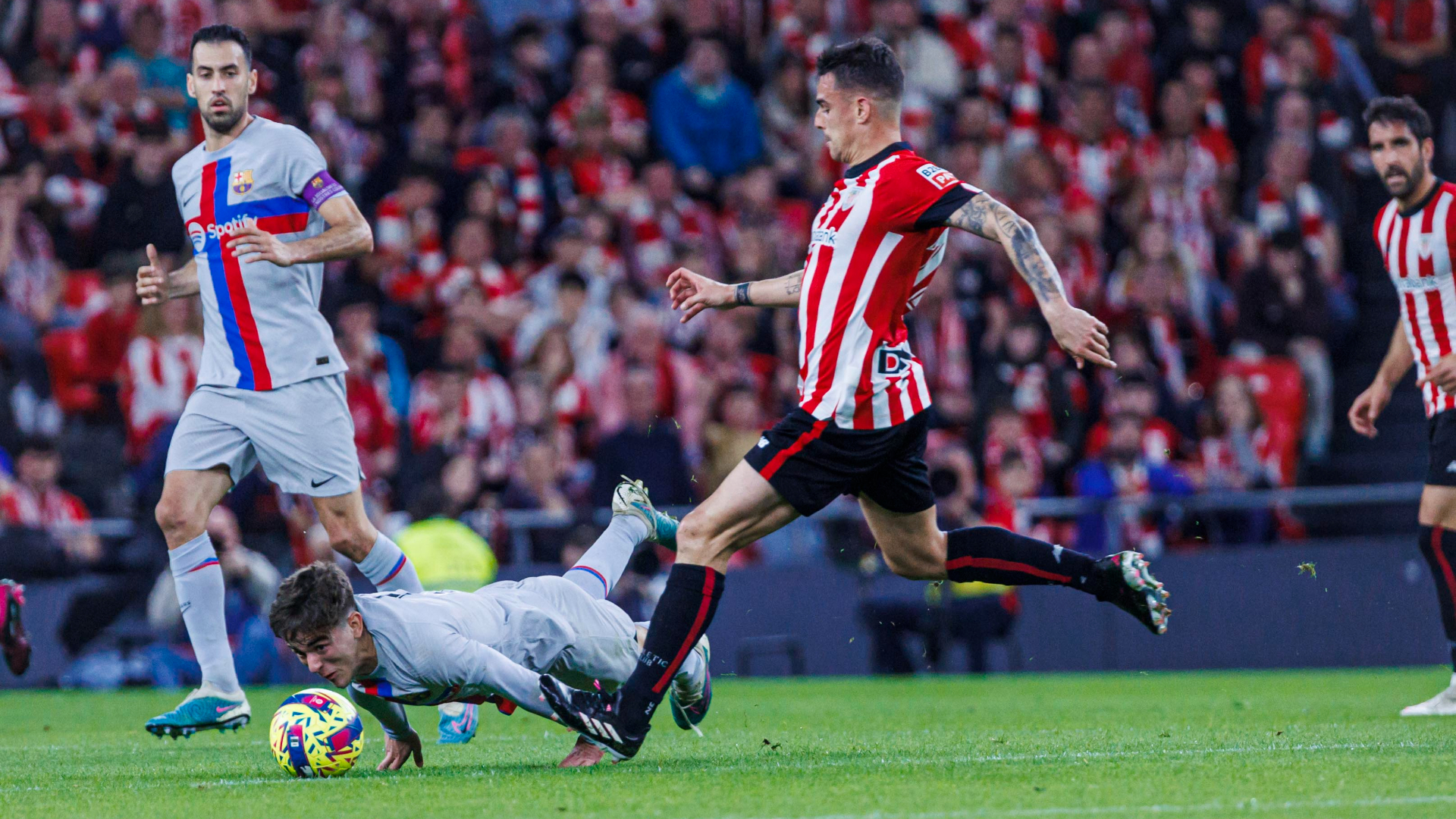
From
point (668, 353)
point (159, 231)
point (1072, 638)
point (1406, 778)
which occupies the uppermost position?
point (159, 231)

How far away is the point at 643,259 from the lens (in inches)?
615

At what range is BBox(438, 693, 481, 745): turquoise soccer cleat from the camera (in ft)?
25.0

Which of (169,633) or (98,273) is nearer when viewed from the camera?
(169,633)

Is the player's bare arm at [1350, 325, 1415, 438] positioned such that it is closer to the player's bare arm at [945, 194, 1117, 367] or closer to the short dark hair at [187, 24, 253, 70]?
the player's bare arm at [945, 194, 1117, 367]

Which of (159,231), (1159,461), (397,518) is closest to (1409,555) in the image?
(1159,461)

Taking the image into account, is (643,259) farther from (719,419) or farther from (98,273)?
(98,273)

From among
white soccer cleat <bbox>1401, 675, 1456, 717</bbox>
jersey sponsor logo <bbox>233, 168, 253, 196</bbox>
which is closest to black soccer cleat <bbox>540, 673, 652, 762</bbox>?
jersey sponsor logo <bbox>233, 168, 253, 196</bbox>

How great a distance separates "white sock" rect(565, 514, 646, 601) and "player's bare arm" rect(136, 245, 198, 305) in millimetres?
2016

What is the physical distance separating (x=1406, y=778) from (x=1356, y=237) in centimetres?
1208

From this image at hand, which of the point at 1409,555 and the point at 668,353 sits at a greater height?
the point at 668,353

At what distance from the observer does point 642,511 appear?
24.0 feet

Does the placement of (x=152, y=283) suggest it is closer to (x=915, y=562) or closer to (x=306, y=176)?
(x=306, y=176)

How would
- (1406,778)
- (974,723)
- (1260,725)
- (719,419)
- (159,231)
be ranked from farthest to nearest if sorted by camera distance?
A: 1. (159,231)
2. (719,419)
3. (974,723)
4. (1260,725)
5. (1406,778)

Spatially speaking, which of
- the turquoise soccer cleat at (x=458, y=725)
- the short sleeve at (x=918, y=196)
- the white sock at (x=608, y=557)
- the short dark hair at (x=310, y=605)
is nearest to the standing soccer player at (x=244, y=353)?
the turquoise soccer cleat at (x=458, y=725)
